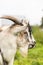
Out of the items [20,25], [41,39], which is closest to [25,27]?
[20,25]

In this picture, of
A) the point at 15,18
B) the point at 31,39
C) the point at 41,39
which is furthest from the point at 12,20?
the point at 41,39

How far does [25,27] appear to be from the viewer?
18.1 ft

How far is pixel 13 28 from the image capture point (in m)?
5.47

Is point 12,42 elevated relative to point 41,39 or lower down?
elevated

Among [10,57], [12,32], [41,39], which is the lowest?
[41,39]

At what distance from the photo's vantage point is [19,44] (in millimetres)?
5547

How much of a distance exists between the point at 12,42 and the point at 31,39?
358mm

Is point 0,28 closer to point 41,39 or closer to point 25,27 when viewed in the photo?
point 25,27

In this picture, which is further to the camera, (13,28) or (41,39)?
(41,39)

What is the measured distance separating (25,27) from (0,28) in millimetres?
344

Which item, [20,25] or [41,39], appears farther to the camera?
[41,39]

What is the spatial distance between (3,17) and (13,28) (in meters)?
0.20

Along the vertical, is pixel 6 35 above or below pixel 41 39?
above

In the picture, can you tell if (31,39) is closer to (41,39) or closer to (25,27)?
(25,27)
